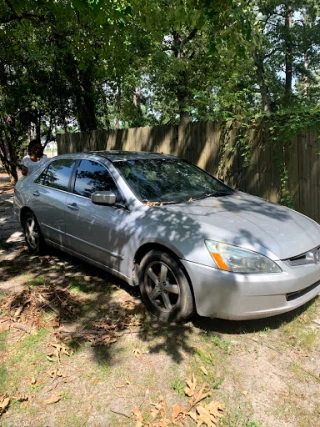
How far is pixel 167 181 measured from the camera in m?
3.99

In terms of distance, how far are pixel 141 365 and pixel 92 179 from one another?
7.21 feet

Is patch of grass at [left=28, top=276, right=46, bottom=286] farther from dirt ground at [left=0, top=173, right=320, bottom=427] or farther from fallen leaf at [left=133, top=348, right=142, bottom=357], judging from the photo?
fallen leaf at [left=133, top=348, right=142, bottom=357]

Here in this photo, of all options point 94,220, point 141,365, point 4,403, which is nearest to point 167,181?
point 94,220

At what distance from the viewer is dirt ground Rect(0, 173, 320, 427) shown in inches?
88.3

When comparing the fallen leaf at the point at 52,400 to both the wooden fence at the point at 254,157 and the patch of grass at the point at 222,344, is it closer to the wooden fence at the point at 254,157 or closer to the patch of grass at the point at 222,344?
the patch of grass at the point at 222,344

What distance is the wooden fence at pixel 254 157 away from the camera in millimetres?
5062

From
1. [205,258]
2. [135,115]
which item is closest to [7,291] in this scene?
[205,258]

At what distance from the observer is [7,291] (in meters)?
3.95

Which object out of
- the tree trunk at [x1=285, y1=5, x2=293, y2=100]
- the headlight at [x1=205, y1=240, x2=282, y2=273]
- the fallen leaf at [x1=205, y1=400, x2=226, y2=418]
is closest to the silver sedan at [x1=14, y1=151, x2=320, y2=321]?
the headlight at [x1=205, y1=240, x2=282, y2=273]

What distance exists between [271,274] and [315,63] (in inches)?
1280

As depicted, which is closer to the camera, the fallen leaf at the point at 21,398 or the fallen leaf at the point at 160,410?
the fallen leaf at the point at 160,410

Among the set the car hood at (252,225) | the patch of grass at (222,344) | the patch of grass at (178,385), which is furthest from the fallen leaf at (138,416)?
the car hood at (252,225)

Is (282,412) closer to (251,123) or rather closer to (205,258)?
(205,258)

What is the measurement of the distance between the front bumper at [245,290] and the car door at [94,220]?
3.09ft
